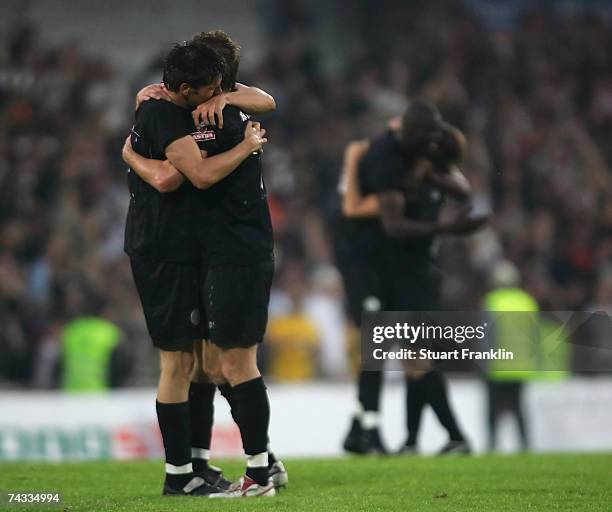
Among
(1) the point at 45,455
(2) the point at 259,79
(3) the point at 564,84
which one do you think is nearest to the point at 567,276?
(3) the point at 564,84

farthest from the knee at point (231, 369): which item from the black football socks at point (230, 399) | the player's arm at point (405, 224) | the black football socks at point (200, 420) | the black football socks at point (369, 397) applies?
the black football socks at point (369, 397)

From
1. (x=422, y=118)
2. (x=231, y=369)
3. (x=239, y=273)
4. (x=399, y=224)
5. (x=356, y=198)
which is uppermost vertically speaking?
(x=422, y=118)

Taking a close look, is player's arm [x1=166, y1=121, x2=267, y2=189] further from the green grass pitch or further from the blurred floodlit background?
the blurred floodlit background

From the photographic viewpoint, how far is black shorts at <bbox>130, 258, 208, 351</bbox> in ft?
21.5

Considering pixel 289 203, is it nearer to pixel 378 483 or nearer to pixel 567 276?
pixel 567 276

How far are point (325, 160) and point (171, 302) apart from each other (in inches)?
435

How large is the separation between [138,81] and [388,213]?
29.6ft

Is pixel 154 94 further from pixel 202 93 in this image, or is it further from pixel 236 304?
pixel 236 304

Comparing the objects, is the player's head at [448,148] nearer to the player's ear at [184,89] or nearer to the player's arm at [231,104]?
the player's arm at [231,104]

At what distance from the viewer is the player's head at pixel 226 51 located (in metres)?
6.50

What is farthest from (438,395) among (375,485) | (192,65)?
(192,65)

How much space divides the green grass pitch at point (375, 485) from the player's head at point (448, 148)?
213 centimetres

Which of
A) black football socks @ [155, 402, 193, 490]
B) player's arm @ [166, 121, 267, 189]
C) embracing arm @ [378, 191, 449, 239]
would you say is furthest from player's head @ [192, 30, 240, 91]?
embracing arm @ [378, 191, 449, 239]

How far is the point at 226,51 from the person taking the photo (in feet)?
21.4
